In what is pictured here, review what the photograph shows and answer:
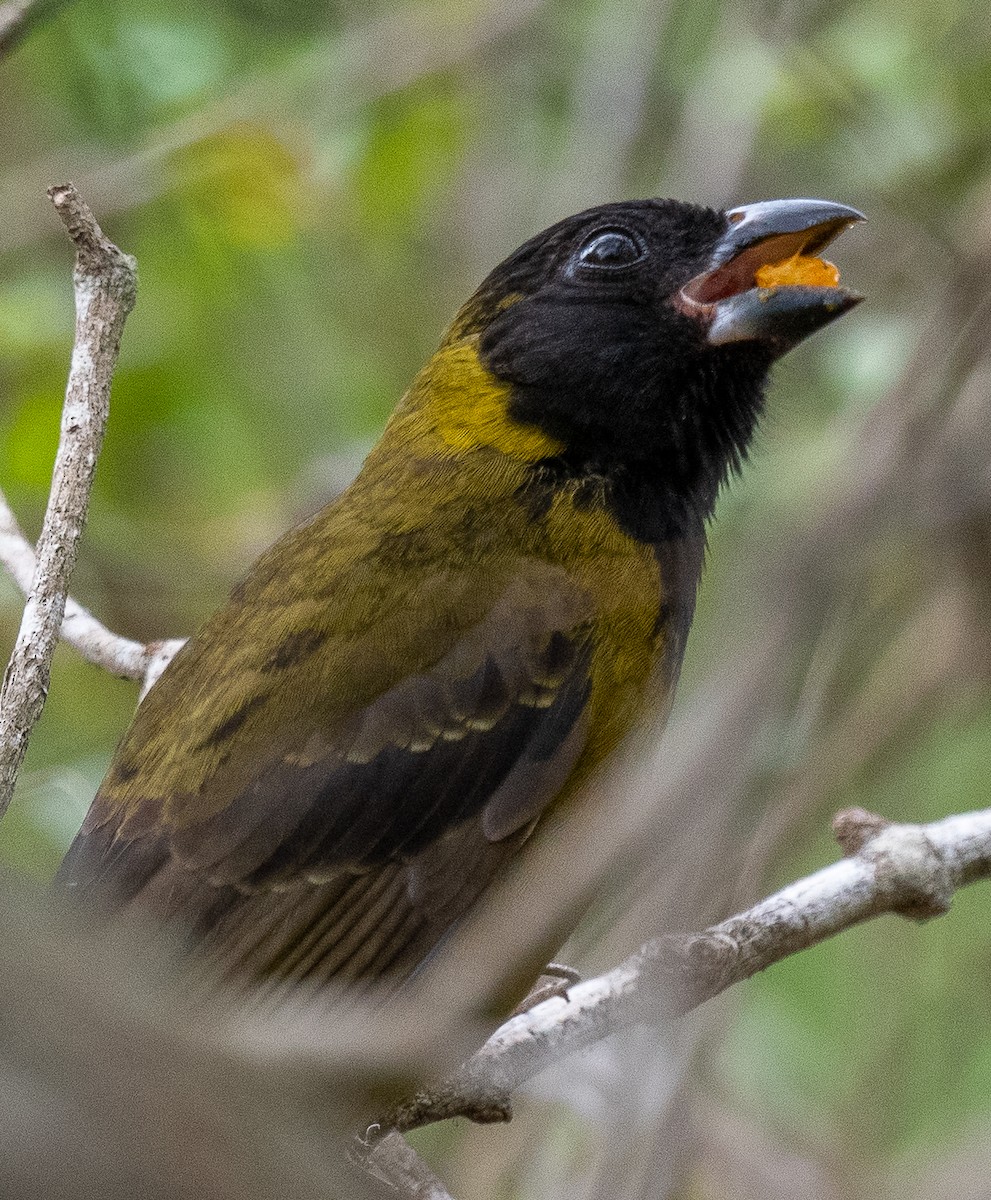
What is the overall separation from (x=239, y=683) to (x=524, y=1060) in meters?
0.88

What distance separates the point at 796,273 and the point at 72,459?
1.72 m

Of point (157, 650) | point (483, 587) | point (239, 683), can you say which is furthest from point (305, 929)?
point (157, 650)

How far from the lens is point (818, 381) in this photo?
5.43 meters

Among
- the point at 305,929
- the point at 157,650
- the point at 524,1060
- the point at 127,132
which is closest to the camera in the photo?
the point at 305,929

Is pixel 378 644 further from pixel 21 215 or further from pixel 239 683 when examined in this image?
pixel 21 215

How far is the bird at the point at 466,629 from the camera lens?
3.03 metres

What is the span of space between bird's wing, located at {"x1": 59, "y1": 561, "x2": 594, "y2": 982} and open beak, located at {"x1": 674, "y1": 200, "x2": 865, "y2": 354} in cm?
71

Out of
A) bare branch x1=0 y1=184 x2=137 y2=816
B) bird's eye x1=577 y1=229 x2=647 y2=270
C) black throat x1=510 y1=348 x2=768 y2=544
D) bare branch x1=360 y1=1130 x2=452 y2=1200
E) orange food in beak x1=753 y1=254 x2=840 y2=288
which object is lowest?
bare branch x1=360 y1=1130 x2=452 y2=1200

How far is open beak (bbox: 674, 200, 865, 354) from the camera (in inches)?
136

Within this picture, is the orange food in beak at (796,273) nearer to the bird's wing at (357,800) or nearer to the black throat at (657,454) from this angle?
the black throat at (657,454)

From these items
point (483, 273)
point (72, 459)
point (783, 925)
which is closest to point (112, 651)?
point (72, 459)

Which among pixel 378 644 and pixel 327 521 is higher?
pixel 327 521

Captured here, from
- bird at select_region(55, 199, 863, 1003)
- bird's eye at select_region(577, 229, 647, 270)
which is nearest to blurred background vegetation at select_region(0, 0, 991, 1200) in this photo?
bird at select_region(55, 199, 863, 1003)

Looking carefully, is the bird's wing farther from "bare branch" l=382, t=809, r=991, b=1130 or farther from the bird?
"bare branch" l=382, t=809, r=991, b=1130
